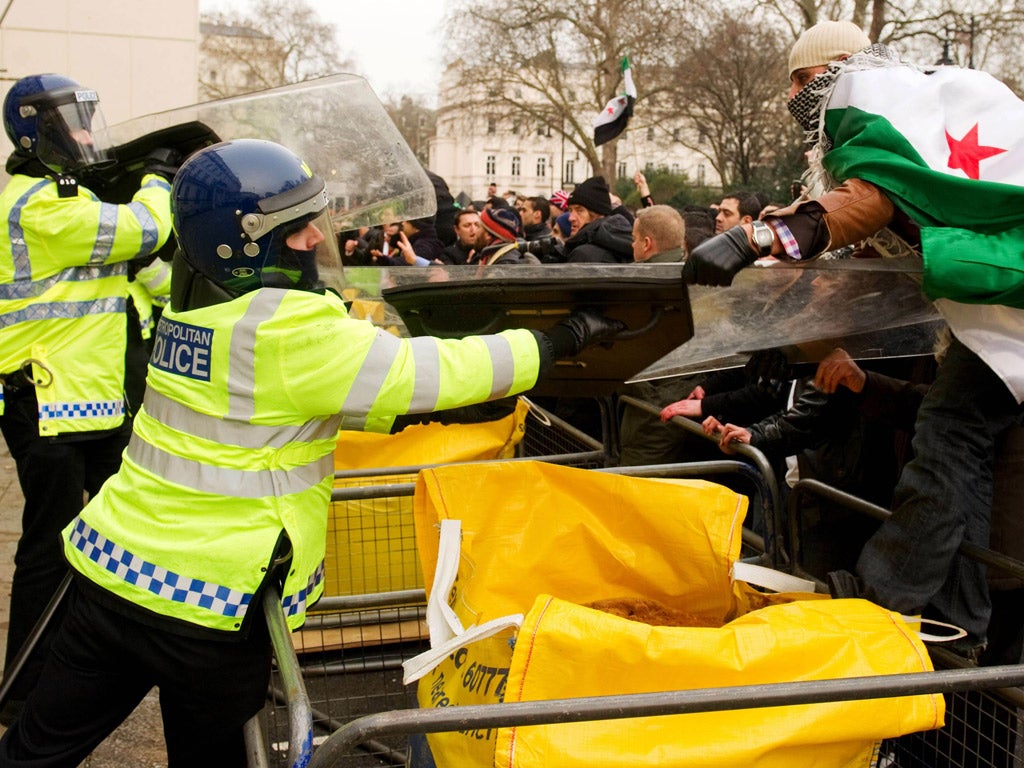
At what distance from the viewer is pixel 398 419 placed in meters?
2.57

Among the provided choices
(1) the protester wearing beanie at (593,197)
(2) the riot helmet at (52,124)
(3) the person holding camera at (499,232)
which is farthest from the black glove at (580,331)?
(1) the protester wearing beanie at (593,197)

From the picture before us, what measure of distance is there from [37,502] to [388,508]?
1273 mm

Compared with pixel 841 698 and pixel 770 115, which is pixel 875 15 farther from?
pixel 841 698

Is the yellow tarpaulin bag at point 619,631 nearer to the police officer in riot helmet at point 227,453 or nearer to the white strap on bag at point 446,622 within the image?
the white strap on bag at point 446,622

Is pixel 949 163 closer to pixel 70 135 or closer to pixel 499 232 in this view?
pixel 70 135

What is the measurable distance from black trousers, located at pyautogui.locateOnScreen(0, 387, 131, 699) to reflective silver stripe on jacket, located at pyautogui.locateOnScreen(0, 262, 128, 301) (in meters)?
0.35

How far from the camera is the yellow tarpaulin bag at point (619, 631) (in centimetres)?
185

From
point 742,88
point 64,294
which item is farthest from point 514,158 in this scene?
point 64,294

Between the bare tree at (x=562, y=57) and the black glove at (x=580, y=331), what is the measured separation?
3292 centimetres

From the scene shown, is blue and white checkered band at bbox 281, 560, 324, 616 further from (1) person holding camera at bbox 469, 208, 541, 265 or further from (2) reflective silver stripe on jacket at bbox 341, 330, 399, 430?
(1) person holding camera at bbox 469, 208, 541, 265

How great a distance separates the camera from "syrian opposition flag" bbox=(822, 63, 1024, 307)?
2.22 metres

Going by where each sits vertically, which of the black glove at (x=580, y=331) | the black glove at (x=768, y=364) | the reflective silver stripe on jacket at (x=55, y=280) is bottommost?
the black glove at (x=768, y=364)

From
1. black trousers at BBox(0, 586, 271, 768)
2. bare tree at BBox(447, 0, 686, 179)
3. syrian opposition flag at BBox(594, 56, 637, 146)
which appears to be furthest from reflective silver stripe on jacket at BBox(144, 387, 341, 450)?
bare tree at BBox(447, 0, 686, 179)

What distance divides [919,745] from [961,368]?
3.17ft
